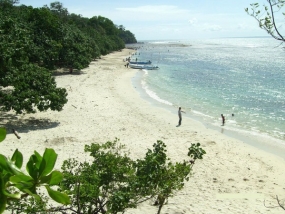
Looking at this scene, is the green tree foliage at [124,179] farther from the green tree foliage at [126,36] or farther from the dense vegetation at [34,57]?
the green tree foliage at [126,36]

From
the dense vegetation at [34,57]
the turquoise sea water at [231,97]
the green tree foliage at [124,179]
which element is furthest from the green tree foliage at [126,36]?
the green tree foliage at [124,179]

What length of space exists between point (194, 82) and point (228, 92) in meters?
7.32

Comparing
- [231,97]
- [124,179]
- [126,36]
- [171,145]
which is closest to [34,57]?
[171,145]

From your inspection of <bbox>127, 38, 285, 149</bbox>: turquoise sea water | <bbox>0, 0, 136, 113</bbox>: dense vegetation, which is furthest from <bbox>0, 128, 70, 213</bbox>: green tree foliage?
<bbox>0, 0, 136, 113</bbox>: dense vegetation

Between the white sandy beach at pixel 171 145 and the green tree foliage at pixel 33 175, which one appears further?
the white sandy beach at pixel 171 145

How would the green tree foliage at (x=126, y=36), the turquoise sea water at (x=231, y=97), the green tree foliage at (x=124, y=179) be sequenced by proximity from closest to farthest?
the green tree foliage at (x=124, y=179) → the turquoise sea water at (x=231, y=97) → the green tree foliage at (x=126, y=36)

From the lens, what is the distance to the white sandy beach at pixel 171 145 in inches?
421

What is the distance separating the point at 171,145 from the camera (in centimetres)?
1623

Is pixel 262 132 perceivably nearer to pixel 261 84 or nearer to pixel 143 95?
pixel 143 95

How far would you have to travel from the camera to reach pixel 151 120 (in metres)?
21.0

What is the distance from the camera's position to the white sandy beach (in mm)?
10695

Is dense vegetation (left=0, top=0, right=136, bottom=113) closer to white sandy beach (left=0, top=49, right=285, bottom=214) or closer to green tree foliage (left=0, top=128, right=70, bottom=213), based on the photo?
white sandy beach (left=0, top=49, right=285, bottom=214)

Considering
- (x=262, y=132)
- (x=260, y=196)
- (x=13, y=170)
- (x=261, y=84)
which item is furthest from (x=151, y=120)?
(x=261, y=84)

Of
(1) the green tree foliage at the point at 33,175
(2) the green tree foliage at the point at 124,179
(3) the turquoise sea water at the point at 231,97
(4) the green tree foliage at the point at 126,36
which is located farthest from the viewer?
(4) the green tree foliage at the point at 126,36
